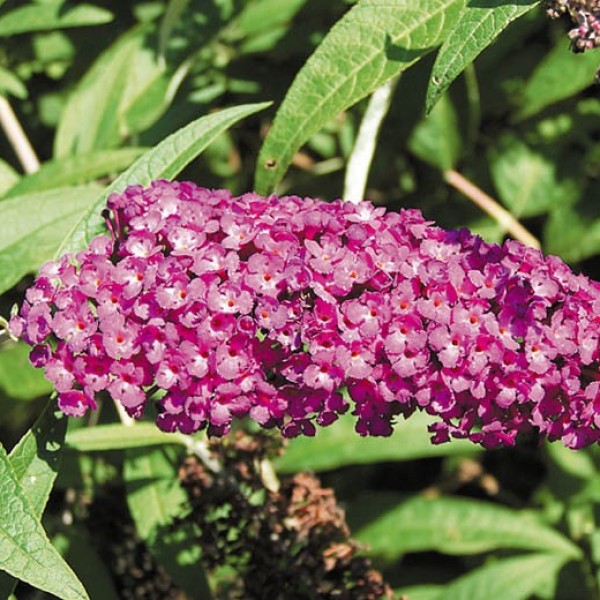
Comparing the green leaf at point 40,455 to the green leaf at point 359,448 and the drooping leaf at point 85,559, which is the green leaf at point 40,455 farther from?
the green leaf at point 359,448

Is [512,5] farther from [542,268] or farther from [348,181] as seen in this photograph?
[348,181]

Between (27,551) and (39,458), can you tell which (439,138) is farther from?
(27,551)

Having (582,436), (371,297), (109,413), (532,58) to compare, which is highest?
(532,58)

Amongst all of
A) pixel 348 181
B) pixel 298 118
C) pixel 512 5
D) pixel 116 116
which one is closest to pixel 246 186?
pixel 116 116

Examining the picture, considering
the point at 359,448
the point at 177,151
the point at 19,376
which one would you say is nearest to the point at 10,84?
the point at 19,376

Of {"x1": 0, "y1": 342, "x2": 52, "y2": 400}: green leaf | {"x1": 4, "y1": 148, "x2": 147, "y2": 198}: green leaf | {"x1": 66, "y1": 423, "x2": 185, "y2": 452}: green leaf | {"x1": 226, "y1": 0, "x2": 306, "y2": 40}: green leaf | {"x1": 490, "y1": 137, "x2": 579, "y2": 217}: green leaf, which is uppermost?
{"x1": 226, "y1": 0, "x2": 306, "y2": 40}: green leaf

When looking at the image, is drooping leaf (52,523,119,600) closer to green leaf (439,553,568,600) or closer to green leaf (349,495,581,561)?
green leaf (349,495,581,561)

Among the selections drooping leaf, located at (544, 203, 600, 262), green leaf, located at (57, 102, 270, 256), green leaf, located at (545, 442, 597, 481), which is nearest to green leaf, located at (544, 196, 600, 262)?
drooping leaf, located at (544, 203, 600, 262)
